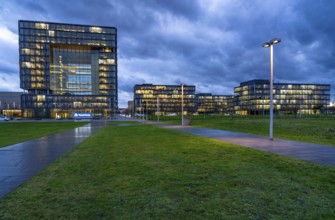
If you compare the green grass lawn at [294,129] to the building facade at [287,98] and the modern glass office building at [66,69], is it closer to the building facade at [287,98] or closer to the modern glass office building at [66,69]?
the modern glass office building at [66,69]

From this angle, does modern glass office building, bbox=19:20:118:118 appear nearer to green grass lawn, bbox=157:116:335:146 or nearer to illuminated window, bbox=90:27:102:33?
illuminated window, bbox=90:27:102:33

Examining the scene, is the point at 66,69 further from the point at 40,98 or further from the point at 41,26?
the point at 41,26

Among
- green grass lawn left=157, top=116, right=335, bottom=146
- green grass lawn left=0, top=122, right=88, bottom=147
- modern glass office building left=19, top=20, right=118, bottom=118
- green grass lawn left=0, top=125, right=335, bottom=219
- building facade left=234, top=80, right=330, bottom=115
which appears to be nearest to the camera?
green grass lawn left=0, top=125, right=335, bottom=219

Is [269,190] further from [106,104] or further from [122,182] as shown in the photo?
[106,104]

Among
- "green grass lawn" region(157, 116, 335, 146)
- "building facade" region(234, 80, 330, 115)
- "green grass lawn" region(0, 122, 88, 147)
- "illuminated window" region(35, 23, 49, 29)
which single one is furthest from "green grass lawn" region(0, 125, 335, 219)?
"building facade" region(234, 80, 330, 115)

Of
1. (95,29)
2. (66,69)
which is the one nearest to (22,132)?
(66,69)

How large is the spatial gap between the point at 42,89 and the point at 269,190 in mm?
131189

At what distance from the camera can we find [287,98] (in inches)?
7229

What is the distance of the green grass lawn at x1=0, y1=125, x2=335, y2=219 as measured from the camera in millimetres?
4785

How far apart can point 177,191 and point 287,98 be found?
203 meters

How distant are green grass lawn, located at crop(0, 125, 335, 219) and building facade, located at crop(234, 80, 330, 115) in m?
185

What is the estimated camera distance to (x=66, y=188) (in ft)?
21.0

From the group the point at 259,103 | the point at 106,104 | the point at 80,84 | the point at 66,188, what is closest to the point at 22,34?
the point at 80,84

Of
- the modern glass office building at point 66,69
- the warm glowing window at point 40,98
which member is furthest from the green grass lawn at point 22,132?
the warm glowing window at point 40,98
